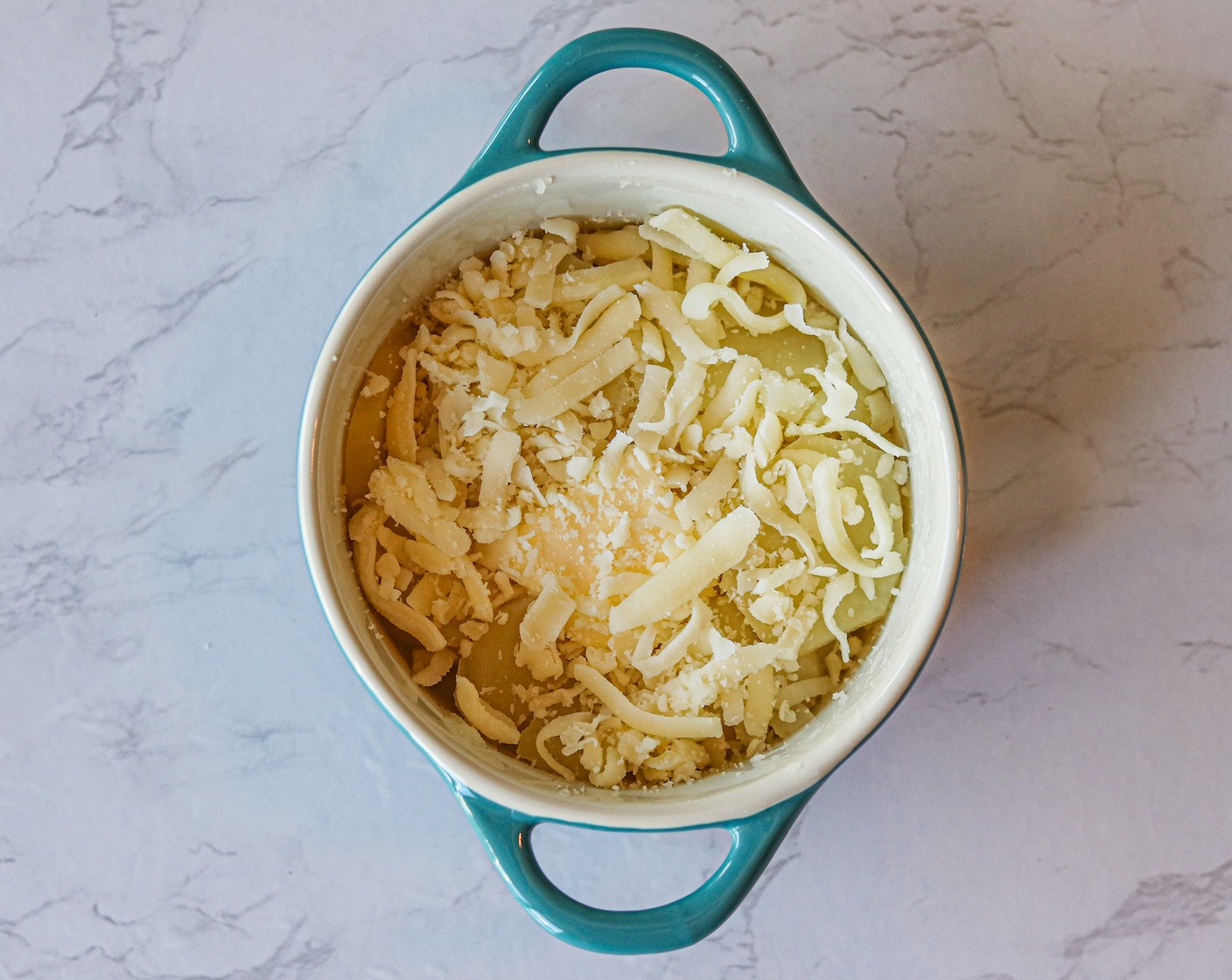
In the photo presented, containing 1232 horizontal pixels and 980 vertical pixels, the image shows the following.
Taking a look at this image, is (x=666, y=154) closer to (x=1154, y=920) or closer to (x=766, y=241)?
(x=766, y=241)

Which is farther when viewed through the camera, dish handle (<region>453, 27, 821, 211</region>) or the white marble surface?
the white marble surface

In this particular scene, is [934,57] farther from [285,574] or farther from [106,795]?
[106,795]

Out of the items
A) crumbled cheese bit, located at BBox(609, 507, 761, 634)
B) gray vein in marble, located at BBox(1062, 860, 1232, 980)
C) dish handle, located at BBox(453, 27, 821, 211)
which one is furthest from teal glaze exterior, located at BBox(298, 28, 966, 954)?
gray vein in marble, located at BBox(1062, 860, 1232, 980)

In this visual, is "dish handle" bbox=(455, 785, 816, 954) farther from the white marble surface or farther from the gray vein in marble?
the gray vein in marble

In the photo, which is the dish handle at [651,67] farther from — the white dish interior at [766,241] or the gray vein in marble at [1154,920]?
the gray vein in marble at [1154,920]

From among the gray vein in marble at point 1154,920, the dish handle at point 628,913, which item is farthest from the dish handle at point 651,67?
the gray vein in marble at point 1154,920

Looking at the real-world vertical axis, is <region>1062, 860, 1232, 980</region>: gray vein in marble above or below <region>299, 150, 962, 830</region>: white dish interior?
below

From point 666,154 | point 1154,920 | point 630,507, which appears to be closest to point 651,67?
point 666,154
